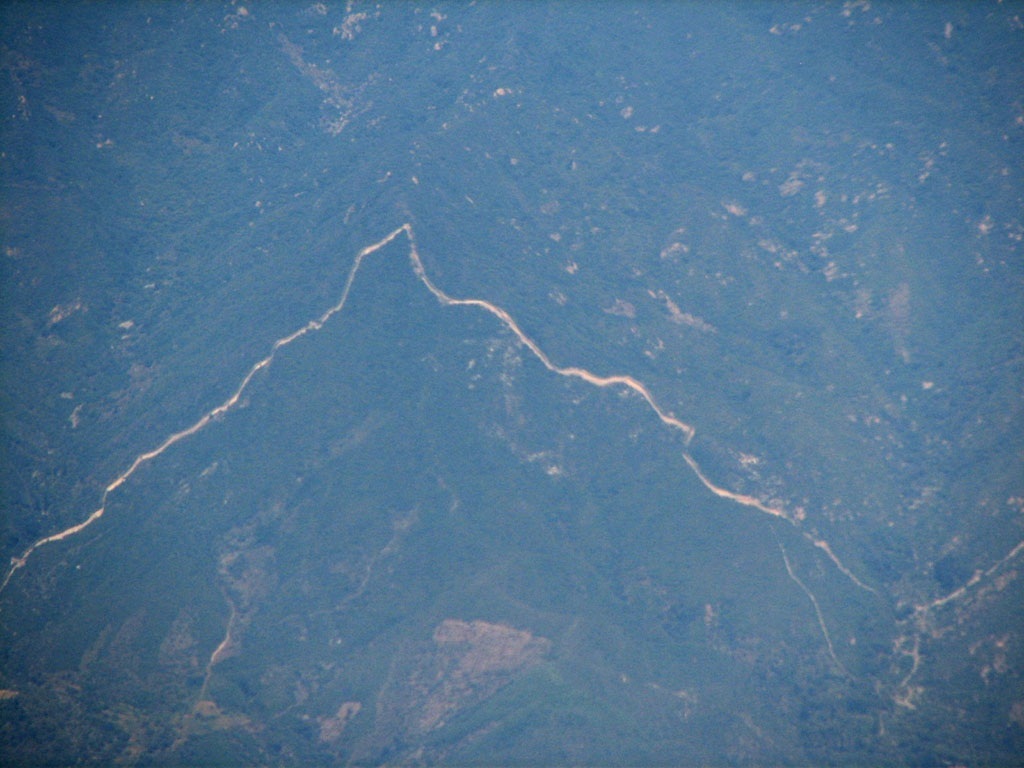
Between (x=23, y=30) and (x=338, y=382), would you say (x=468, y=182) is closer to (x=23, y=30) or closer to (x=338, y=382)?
(x=338, y=382)

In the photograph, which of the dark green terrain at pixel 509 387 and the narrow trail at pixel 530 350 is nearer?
the dark green terrain at pixel 509 387

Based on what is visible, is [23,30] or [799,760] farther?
[23,30]

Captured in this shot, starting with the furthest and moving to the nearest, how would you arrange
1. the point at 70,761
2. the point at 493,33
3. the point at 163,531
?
1. the point at 493,33
2. the point at 163,531
3. the point at 70,761

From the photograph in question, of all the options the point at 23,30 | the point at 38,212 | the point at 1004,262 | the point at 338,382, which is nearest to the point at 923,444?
the point at 1004,262

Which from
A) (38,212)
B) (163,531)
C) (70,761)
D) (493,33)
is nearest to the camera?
(70,761)

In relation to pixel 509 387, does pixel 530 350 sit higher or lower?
higher

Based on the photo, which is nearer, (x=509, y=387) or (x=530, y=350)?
(x=509, y=387)

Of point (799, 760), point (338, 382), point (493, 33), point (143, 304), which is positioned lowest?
point (799, 760)

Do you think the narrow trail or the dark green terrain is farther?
the narrow trail

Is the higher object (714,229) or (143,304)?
(143,304)
